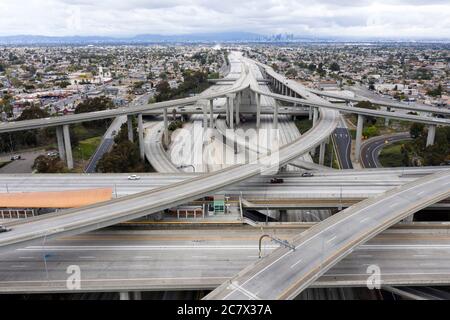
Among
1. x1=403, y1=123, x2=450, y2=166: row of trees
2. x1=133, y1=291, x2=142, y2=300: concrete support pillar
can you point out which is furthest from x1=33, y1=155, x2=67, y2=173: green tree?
x1=403, y1=123, x2=450, y2=166: row of trees

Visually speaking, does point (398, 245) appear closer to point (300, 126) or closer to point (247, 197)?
point (247, 197)

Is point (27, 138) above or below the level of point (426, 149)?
above

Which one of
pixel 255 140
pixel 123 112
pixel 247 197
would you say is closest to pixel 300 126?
pixel 255 140

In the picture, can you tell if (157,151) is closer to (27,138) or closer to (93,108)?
(27,138)

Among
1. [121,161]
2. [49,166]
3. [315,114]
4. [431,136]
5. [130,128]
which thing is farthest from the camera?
[315,114]

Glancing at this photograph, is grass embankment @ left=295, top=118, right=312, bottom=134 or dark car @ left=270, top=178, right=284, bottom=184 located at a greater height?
dark car @ left=270, top=178, right=284, bottom=184

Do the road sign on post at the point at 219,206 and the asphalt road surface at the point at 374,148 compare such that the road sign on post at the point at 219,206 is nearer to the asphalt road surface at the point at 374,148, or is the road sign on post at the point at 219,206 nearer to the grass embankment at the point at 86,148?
the asphalt road surface at the point at 374,148

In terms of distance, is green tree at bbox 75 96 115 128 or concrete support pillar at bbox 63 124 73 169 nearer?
concrete support pillar at bbox 63 124 73 169

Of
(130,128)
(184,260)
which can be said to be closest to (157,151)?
(130,128)

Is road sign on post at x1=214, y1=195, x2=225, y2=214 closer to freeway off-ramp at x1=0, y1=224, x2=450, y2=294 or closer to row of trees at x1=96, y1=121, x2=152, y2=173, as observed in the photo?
freeway off-ramp at x1=0, y1=224, x2=450, y2=294

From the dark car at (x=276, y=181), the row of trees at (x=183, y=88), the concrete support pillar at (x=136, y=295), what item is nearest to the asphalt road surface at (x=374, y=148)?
the dark car at (x=276, y=181)
